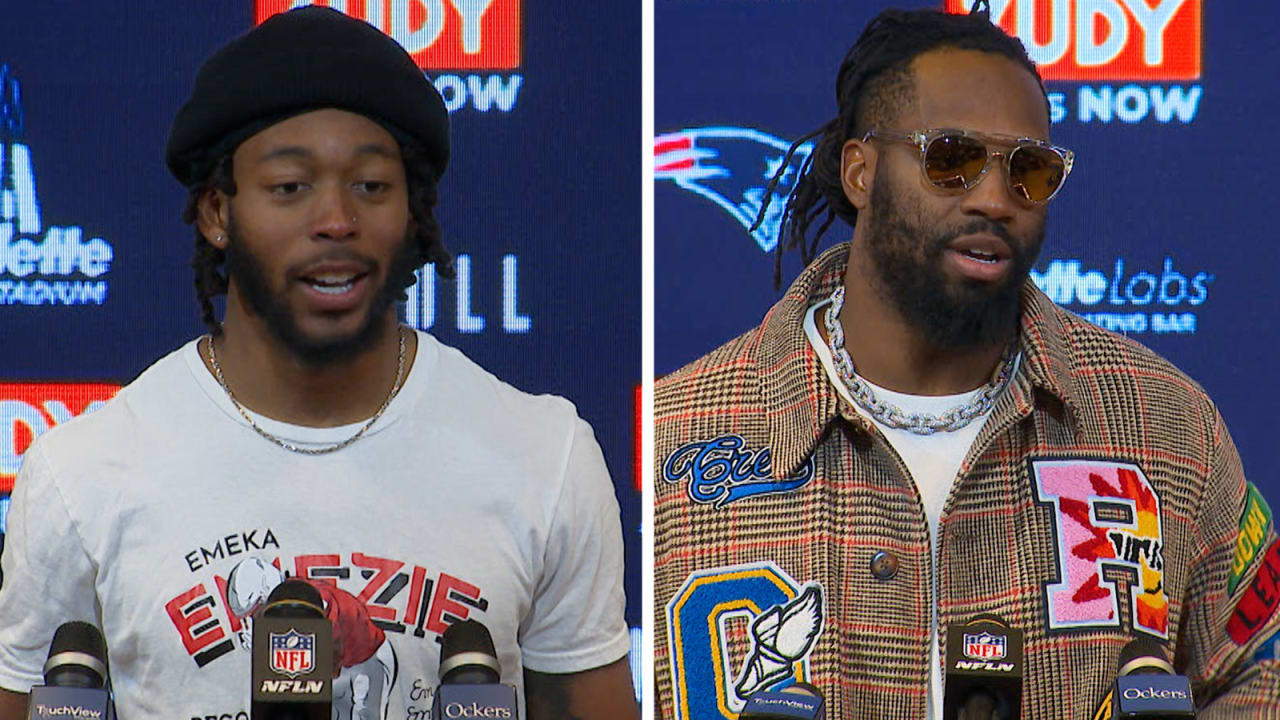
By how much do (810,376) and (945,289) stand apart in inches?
10.1

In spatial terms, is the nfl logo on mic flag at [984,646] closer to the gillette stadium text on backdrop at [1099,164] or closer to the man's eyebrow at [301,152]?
the man's eyebrow at [301,152]

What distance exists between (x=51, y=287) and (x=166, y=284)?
0.21 metres

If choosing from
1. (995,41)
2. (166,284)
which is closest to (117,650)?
(166,284)

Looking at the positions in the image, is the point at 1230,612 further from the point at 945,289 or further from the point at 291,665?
the point at 291,665

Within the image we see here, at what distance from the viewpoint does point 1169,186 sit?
361 cm

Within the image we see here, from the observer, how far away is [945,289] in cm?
299

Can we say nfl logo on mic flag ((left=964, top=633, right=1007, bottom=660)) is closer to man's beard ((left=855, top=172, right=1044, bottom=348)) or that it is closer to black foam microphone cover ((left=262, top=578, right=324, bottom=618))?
black foam microphone cover ((left=262, top=578, right=324, bottom=618))

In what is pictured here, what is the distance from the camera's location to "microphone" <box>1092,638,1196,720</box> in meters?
2.06

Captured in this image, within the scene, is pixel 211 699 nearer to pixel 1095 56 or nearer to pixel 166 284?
pixel 166 284

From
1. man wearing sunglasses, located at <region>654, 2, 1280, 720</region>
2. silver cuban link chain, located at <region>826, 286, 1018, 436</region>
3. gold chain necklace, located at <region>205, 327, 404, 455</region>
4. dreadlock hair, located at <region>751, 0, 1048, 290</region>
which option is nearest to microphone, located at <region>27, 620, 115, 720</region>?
gold chain necklace, located at <region>205, 327, 404, 455</region>

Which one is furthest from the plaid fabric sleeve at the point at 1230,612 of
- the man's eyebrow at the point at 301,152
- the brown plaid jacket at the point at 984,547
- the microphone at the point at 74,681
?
the microphone at the point at 74,681

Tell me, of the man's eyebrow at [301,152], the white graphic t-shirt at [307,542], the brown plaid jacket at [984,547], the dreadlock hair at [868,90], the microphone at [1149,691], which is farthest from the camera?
the dreadlock hair at [868,90]

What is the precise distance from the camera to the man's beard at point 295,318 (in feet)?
9.01

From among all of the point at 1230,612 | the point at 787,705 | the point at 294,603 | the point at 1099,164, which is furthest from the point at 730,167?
the point at 294,603
